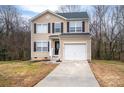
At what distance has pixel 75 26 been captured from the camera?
2197 centimetres

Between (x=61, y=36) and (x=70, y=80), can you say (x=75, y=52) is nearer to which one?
(x=61, y=36)

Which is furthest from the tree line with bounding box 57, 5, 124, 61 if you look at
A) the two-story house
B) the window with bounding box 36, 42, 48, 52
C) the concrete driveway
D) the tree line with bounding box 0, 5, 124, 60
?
the concrete driveway

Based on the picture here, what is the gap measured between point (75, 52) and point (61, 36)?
178 cm

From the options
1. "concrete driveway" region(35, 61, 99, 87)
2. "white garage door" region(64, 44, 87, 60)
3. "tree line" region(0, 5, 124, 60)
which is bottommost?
"concrete driveway" region(35, 61, 99, 87)

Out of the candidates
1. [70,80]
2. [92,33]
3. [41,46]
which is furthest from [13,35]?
[70,80]

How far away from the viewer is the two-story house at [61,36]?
68.8ft

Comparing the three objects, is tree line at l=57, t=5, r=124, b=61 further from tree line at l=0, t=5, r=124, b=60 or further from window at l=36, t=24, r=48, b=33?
window at l=36, t=24, r=48, b=33

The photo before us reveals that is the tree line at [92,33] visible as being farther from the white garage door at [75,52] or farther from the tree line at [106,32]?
the white garage door at [75,52]

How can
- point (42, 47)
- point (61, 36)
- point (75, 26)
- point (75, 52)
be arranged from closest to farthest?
point (75, 52)
point (61, 36)
point (75, 26)
point (42, 47)

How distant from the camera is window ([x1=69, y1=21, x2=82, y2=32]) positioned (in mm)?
21828
